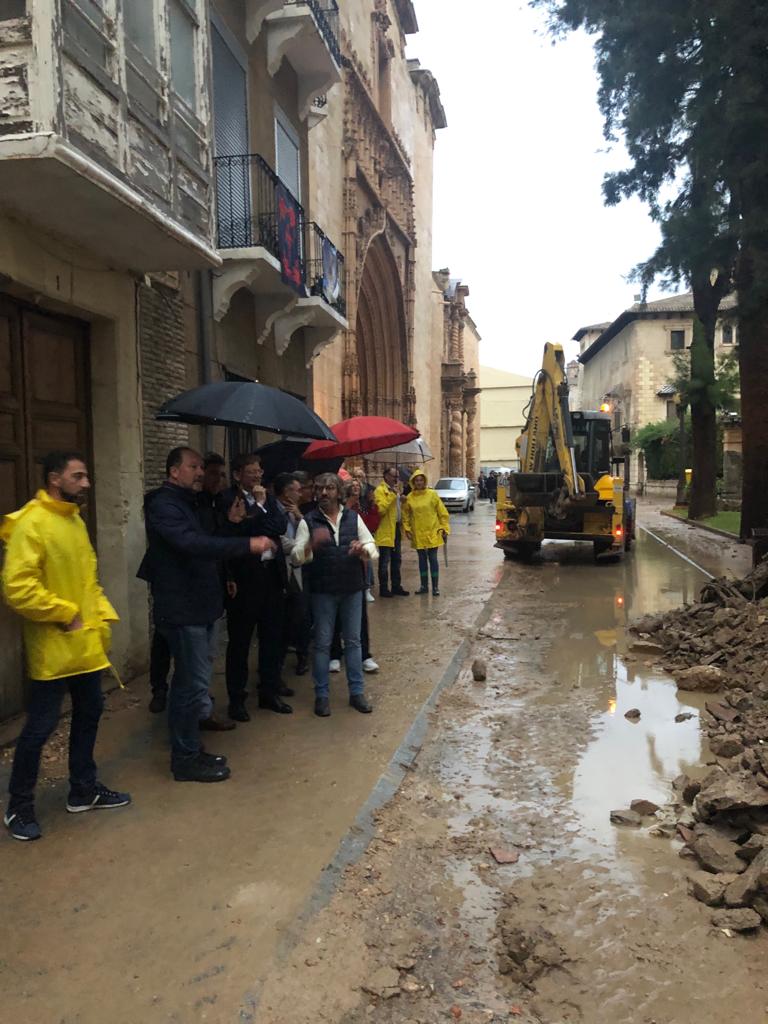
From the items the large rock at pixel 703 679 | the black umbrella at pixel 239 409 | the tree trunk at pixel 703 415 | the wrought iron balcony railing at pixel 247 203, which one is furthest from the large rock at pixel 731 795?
the tree trunk at pixel 703 415

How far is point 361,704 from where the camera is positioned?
562 centimetres

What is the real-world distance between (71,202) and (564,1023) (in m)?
5.26

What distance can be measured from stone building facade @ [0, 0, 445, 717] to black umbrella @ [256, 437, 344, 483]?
1010 mm

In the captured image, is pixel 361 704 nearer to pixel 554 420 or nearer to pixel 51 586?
pixel 51 586

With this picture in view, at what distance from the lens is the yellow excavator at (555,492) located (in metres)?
14.0

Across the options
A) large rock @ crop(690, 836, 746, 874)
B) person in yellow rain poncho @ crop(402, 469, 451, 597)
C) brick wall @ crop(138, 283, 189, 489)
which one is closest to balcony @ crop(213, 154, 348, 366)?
brick wall @ crop(138, 283, 189, 489)

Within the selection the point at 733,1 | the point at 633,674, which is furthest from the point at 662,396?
the point at 633,674

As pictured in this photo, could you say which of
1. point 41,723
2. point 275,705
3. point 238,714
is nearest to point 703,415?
point 275,705

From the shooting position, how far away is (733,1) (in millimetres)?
9062

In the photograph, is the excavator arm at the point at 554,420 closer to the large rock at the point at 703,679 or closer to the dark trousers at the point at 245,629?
the large rock at the point at 703,679

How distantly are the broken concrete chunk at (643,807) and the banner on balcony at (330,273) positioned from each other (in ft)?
31.3

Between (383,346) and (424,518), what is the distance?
2014 centimetres

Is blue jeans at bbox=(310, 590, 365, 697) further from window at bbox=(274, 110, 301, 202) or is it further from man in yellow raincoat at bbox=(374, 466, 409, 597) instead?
window at bbox=(274, 110, 301, 202)

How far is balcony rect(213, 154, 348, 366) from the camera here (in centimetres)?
873
